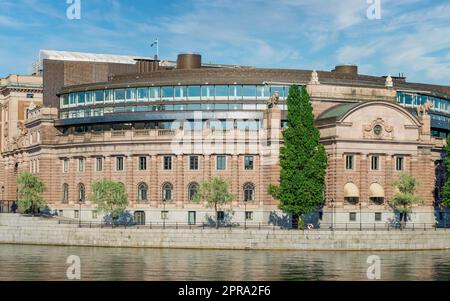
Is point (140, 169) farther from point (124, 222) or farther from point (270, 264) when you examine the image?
point (270, 264)

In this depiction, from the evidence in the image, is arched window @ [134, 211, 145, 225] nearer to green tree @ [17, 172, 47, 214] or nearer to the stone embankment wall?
green tree @ [17, 172, 47, 214]

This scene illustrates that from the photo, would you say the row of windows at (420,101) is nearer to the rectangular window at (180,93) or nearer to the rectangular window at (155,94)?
the rectangular window at (180,93)

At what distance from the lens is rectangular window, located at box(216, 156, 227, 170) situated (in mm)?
126175

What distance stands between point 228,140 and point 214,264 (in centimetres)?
3922

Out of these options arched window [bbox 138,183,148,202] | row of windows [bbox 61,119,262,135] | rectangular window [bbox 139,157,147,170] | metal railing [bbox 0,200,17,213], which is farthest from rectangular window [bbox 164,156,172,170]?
metal railing [bbox 0,200,17,213]

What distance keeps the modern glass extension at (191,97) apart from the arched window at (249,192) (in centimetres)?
1179

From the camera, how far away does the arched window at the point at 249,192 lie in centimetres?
→ 12588

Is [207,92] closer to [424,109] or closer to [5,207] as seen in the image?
[424,109]

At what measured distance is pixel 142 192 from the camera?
12888 cm

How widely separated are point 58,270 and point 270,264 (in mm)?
19714

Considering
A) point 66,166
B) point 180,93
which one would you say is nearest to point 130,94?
→ point 180,93

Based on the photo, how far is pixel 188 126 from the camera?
131250 mm
